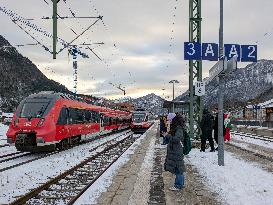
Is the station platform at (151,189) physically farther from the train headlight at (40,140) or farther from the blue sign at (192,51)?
the train headlight at (40,140)

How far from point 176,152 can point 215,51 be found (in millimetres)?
6160

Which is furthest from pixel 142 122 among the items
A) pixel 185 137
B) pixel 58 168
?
pixel 185 137

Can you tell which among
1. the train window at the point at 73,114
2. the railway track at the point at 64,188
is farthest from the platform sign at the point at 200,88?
the train window at the point at 73,114

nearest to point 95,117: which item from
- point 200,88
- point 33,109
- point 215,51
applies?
point 33,109

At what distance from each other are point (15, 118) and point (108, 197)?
10.7 meters

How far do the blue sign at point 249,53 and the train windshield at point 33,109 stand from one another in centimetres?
876

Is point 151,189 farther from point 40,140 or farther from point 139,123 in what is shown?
point 139,123

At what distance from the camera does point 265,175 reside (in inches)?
446


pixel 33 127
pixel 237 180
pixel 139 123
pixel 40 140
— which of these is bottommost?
pixel 237 180

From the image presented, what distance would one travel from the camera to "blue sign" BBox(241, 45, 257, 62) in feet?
43.8

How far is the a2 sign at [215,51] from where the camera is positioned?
13336 millimetres

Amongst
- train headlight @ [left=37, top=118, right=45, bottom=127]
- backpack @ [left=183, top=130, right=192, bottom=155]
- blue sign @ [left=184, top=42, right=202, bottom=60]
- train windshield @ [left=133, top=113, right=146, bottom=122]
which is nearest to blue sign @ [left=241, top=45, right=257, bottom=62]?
→ blue sign @ [left=184, top=42, right=202, bottom=60]

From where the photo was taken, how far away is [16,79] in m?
114

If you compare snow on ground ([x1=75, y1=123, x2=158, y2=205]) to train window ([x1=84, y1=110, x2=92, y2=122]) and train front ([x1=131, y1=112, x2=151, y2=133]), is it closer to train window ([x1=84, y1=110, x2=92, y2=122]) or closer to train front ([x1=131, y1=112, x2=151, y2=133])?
train window ([x1=84, y1=110, x2=92, y2=122])
